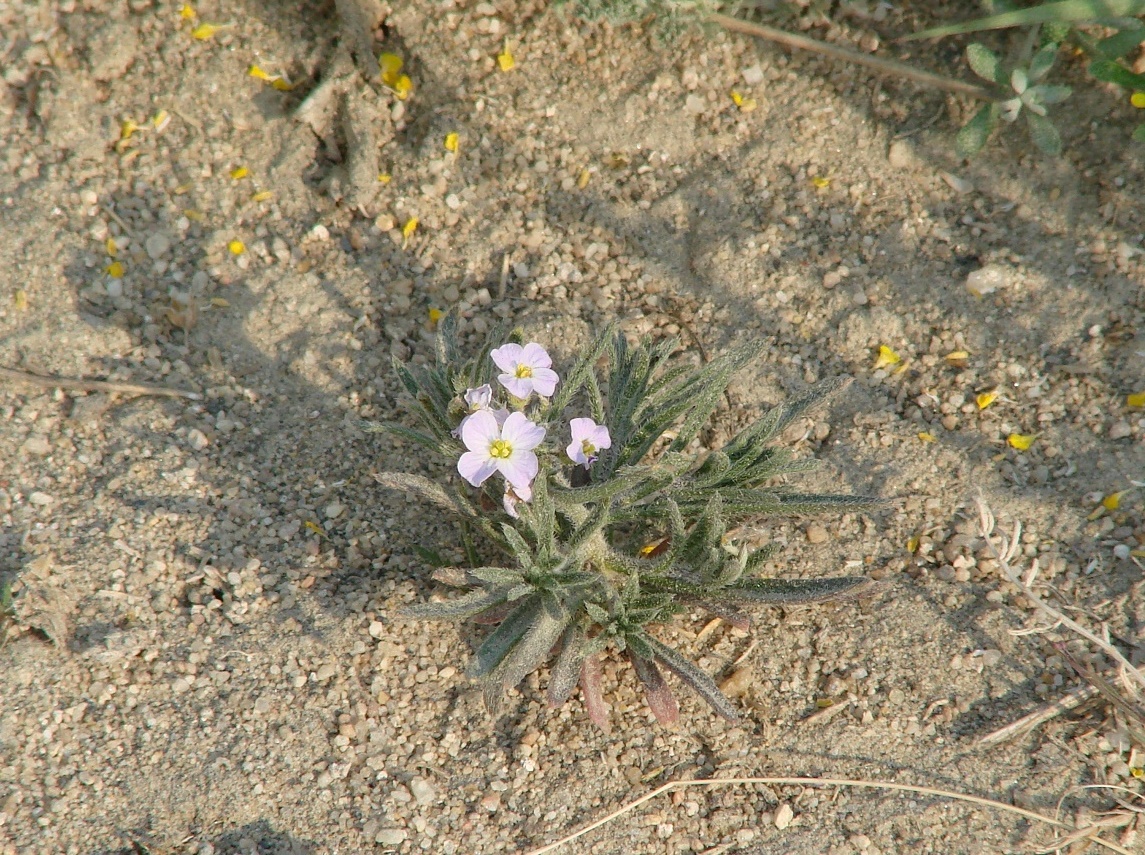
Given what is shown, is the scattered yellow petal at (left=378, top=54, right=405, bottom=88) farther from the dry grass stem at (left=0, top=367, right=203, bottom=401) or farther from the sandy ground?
the dry grass stem at (left=0, top=367, right=203, bottom=401)

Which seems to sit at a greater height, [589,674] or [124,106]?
[124,106]

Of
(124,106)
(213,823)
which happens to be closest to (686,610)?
(213,823)

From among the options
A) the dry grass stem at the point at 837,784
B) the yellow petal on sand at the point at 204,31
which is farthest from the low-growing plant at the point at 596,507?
the yellow petal on sand at the point at 204,31

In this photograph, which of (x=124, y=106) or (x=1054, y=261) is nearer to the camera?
(x=1054, y=261)

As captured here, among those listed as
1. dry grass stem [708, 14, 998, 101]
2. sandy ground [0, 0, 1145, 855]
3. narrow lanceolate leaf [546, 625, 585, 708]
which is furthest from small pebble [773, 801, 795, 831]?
dry grass stem [708, 14, 998, 101]

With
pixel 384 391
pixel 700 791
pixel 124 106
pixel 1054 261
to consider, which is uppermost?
pixel 124 106

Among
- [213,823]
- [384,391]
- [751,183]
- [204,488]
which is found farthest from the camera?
[751,183]

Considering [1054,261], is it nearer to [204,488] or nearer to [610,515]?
[610,515]

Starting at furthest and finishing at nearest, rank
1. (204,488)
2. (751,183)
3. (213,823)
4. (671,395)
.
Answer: (751,183) < (204,488) < (671,395) < (213,823)
